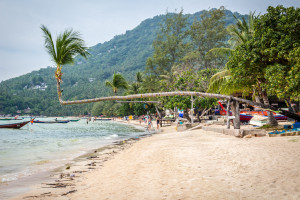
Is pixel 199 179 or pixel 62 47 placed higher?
pixel 62 47

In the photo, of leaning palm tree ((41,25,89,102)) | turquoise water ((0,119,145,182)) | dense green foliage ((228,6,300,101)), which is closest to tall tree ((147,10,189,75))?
turquoise water ((0,119,145,182))

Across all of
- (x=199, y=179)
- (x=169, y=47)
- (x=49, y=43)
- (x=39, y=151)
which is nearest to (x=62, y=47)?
(x=49, y=43)

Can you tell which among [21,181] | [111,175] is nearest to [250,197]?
[111,175]

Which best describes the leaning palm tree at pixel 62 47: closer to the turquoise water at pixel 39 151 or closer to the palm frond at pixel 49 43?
the palm frond at pixel 49 43

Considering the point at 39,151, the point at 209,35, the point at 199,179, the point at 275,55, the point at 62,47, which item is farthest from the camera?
the point at 209,35

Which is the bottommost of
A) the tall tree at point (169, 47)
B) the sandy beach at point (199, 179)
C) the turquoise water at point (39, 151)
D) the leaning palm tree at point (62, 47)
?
the turquoise water at point (39, 151)

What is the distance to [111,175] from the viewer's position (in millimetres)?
5832

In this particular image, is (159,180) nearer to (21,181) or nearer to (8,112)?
(21,181)

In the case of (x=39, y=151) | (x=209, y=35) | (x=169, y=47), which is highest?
(x=209, y=35)

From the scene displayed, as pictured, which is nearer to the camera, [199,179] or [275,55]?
[199,179]

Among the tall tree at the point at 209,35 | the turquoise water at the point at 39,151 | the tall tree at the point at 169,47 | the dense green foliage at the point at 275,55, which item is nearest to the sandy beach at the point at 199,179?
the turquoise water at the point at 39,151

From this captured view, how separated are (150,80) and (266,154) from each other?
3662cm

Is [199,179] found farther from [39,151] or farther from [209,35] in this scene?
[209,35]

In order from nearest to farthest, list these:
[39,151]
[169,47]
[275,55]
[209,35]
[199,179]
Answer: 1. [199,179]
2. [275,55]
3. [39,151]
4. [209,35]
5. [169,47]
